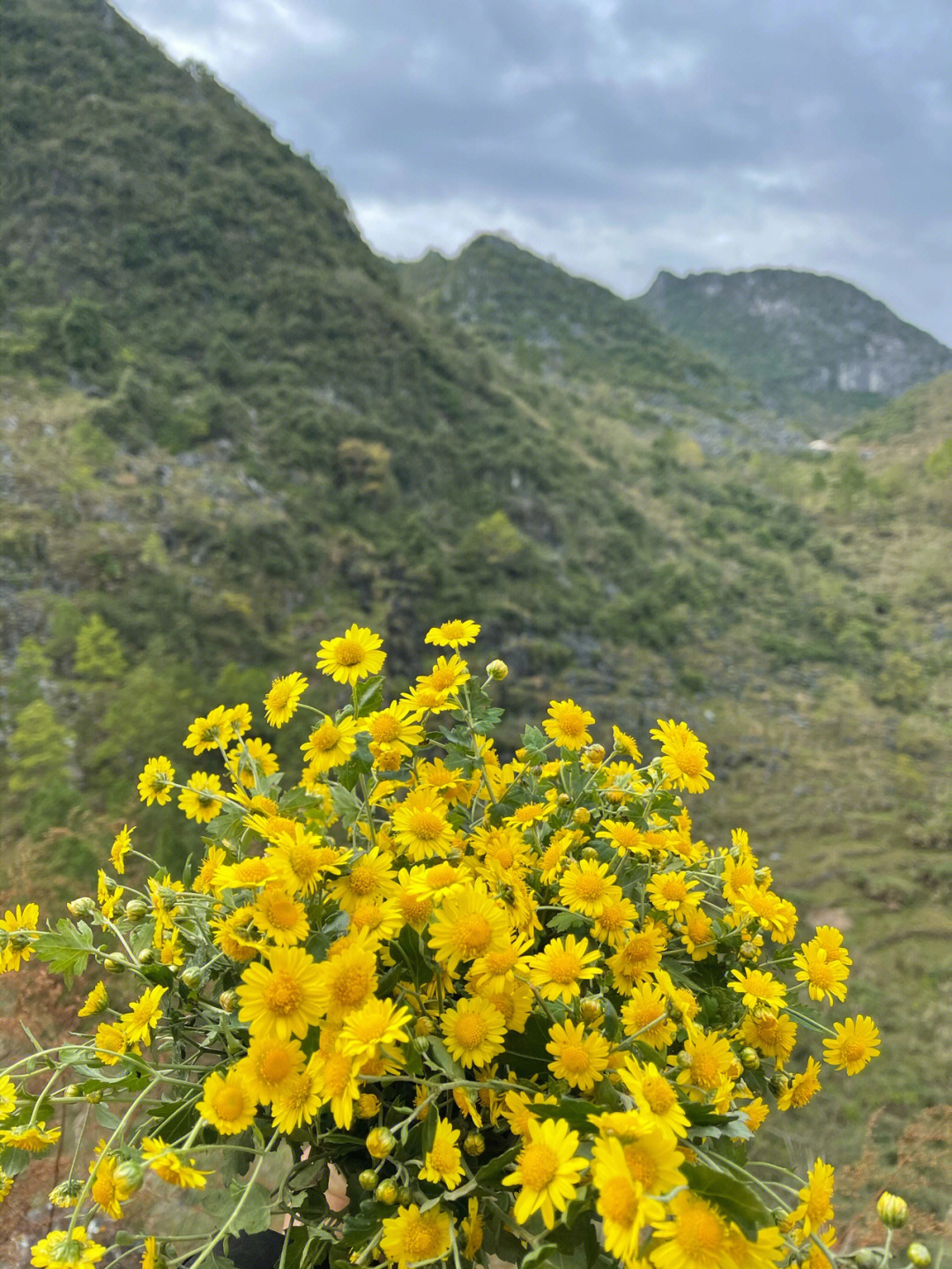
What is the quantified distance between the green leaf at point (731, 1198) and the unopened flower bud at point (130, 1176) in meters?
0.33

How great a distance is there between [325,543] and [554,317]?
62.3 feet

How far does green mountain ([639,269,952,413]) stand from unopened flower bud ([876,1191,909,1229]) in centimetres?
3377

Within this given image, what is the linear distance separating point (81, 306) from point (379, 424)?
10.7 feet

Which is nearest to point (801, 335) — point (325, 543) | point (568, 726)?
point (325, 543)

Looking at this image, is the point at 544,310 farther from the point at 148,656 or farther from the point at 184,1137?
the point at 184,1137

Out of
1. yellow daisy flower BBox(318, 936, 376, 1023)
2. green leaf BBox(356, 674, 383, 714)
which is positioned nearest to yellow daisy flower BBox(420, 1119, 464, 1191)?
yellow daisy flower BBox(318, 936, 376, 1023)

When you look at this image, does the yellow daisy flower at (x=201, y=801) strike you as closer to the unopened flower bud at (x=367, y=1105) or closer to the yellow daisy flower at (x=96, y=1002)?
the yellow daisy flower at (x=96, y=1002)

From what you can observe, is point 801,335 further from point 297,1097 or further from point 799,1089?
point 297,1097

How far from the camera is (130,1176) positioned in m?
0.45

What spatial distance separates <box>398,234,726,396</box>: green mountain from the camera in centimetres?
2109

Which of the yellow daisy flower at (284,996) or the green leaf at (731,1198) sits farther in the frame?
the yellow daisy flower at (284,996)

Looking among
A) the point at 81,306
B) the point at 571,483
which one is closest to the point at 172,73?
the point at 81,306

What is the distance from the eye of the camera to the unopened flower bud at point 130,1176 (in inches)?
17.9

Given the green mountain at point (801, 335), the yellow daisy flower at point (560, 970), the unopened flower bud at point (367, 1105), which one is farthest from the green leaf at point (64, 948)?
the green mountain at point (801, 335)
